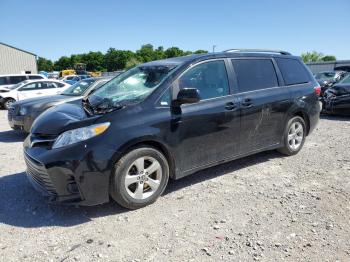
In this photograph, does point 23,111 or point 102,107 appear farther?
point 23,111

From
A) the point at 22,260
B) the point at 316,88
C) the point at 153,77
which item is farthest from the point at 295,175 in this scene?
the point at 22,260

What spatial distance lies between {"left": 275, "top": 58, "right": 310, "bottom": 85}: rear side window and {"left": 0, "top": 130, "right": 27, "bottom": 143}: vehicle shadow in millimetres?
6219

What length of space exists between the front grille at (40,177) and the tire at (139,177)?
69 centimetres

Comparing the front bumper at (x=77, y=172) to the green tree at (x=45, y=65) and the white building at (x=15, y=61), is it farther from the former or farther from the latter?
the green tree at (x=45, y=65)

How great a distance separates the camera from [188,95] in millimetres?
3838

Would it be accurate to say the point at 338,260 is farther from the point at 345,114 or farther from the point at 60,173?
the point at 345,114

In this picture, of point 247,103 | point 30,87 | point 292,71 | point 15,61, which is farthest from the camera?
point 15,61

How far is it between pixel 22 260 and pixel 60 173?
0.91m

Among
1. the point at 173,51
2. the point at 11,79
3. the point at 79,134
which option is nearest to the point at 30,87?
the point at 11,79

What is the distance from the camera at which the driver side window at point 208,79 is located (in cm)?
421

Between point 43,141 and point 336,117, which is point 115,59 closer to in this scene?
point 336,117

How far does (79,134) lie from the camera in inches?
137

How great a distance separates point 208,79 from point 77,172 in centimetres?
215

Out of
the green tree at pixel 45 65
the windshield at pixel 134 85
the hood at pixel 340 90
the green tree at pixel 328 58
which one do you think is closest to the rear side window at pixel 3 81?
the windshield at pixel 134 85
